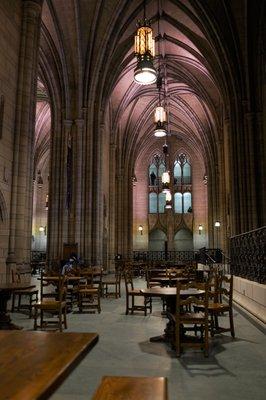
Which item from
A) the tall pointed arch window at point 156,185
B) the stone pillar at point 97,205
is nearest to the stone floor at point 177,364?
the stone pillar at point 97,205

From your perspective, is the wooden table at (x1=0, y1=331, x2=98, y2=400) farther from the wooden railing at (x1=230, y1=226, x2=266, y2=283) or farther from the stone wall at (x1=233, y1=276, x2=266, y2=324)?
the wooden railing at (x1=230, y1=226, x2=266, y2=283)

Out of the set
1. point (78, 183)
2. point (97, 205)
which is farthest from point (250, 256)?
point (78, 183)

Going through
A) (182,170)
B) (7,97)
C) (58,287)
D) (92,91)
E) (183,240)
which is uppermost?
(182,170)

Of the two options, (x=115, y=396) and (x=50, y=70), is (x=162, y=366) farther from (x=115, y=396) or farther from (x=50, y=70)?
(x=50, y=70)

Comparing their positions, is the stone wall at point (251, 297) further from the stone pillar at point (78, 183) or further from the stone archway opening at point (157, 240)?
the stone archway opening at point (157, 240)

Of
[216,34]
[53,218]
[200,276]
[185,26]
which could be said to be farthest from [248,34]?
[53,218]

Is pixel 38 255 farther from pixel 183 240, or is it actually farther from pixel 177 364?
pixel 177 364

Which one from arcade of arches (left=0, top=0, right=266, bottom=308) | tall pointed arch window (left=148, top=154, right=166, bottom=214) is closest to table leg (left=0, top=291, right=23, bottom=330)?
arcade of arches (left=0, top=0, right=266, bottom=308)

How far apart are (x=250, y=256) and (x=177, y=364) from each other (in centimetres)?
453

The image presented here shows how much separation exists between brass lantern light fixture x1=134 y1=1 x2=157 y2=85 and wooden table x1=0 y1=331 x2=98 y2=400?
21.3 feet

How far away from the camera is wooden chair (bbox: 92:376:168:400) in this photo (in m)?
2.26

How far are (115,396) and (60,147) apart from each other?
17.5m

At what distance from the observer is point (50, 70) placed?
61.2 ft

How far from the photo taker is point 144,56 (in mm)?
8164
